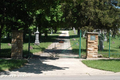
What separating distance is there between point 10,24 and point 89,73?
8364 mm

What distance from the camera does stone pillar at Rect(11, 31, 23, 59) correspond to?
12.9 meters

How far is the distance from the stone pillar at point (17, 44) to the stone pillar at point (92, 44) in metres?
4.93

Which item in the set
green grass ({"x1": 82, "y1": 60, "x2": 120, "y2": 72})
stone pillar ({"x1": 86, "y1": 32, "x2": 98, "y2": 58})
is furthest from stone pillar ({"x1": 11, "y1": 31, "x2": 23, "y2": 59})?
green grass ({"x1": 82, "y1": 60, "x2": 120, "y2": 72})

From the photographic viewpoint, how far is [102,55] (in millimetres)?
14492

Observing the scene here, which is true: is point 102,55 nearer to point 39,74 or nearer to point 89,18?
point 89,18

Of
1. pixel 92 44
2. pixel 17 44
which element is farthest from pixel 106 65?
pixel 17 44

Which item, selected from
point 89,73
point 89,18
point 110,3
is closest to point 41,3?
point 89,18

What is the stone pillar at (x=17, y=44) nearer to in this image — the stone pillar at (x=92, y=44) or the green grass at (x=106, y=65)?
the stone pillar at (x=92, y=44)

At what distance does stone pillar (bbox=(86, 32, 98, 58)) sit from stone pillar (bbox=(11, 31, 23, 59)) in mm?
4928

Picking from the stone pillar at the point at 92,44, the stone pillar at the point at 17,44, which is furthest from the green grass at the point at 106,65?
the stone pillar at the point at 17,44

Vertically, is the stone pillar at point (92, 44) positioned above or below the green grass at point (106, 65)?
above

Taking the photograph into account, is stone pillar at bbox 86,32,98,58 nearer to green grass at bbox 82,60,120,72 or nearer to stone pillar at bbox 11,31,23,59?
green grass at bbox 82,60,120,72

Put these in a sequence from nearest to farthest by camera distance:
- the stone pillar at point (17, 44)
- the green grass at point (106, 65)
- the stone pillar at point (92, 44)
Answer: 1. the green grass at point (106, 65)
2. the stone pillar at point (17, 44)
3. the stone pillar at point (92, 44)

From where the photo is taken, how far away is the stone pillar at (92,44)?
523 inches
